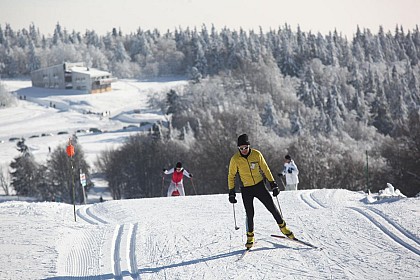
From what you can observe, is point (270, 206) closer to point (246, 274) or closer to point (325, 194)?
point (246, 274)

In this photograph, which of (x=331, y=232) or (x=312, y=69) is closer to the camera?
(x=331, y=232)

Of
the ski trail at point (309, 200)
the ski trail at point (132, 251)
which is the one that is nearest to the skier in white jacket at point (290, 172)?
the ski trail at point (309, 200)

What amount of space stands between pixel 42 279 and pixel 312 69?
118596mm

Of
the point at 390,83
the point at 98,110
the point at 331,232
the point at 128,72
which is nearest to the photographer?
the point at 331,232

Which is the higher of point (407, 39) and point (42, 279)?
point (407, 39)

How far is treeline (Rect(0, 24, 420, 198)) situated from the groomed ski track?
893cm

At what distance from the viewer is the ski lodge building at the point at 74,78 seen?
120 metres

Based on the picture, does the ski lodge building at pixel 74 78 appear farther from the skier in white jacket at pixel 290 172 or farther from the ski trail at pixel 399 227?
the ski trail at pixel 399 227

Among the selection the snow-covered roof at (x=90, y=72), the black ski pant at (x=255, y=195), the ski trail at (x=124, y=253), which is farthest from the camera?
the snow-covered roof at (x=90, y=72)

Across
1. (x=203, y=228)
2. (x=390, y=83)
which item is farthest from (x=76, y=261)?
(x=390, y=83)

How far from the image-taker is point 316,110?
91.9 metres

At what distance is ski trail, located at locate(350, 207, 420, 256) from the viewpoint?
9.04 meters

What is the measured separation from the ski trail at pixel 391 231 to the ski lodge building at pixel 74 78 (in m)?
112

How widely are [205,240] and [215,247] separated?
47cm
